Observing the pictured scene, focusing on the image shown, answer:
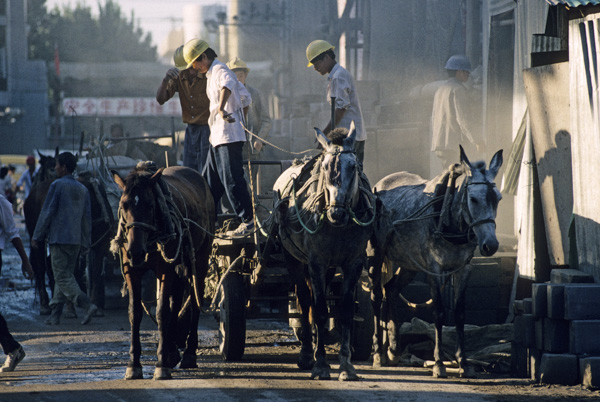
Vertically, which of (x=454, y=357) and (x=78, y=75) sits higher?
(x=78, y=75)

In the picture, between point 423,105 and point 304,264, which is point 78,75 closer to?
point 423,105

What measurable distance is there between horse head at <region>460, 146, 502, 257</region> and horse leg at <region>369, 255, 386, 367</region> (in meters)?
1.46

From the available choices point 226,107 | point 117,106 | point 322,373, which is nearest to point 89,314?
point 226,107

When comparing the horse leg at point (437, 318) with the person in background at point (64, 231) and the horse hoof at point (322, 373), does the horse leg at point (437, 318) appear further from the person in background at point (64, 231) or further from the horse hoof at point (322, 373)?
the person in background at point (64, 231)

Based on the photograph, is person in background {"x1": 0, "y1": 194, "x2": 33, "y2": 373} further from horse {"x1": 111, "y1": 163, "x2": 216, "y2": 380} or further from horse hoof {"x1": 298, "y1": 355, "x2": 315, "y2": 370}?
horse hoof {"x1": 298, "y1": 355, "x2": 315, "y2": 370}

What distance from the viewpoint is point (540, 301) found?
8.28 metres

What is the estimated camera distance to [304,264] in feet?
30.0

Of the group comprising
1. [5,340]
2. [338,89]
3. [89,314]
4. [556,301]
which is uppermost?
[338,89]

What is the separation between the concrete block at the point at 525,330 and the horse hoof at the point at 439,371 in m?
0.80

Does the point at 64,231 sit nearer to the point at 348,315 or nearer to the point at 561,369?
the point at 348,315

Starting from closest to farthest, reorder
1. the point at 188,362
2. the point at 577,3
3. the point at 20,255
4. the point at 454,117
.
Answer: the point at 577,3, the point at 188,362, the point at 20,255, the point at 454,117

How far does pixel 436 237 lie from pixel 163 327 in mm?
2717

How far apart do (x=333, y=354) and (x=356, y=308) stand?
83cm

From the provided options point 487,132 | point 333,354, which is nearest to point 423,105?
point 487,132
